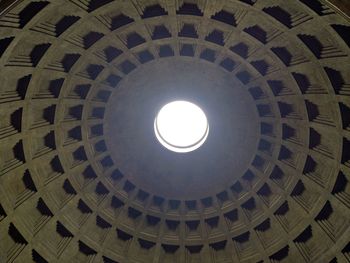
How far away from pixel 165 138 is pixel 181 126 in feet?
9.71

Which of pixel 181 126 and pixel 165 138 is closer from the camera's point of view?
pixel 165 138

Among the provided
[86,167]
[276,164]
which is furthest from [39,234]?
[276,164]

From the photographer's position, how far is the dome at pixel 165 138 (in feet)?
88.0

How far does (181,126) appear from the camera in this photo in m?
38.8

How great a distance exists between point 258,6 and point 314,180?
13098mm

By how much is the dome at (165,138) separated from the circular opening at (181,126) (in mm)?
421

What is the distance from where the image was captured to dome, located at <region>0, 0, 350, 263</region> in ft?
88.0

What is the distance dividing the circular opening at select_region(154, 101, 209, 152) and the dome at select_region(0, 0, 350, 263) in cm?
42

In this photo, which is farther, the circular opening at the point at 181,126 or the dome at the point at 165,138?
the circular opening at the point at 181,126

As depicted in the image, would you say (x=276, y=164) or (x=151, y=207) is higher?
(x=276, y=164)

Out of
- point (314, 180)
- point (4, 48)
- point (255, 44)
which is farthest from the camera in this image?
point (314, 180)

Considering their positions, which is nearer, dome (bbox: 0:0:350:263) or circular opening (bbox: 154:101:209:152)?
dome (bbox: 0:0:350:263)

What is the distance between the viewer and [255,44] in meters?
28.5

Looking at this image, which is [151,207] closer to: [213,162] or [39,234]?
[213,162]
